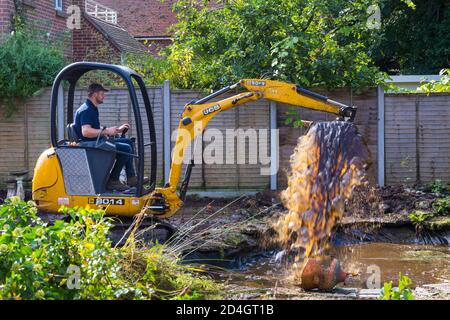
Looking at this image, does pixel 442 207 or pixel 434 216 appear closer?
pixel 434 216

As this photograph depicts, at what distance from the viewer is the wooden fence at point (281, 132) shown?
12.6 meters

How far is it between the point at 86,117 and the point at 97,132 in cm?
25

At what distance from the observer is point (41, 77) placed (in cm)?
1296

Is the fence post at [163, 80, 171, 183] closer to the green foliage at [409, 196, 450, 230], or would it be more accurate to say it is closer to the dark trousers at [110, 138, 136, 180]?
the dark trousers at [110, 138, 136, 180]

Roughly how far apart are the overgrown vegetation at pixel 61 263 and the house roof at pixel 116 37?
1427 centimetres

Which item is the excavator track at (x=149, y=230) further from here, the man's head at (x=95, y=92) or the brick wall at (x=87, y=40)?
the brick wall at (x=87, y=40)

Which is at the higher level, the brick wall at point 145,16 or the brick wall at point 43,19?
the brick wall at point 145,16

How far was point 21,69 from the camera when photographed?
41.5 feet

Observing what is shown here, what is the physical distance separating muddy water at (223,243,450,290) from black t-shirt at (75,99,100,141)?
8.01ft

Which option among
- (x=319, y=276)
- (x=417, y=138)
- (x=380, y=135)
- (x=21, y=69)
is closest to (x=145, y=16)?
(x=21, y=69)

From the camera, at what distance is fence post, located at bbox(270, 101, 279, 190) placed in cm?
1252

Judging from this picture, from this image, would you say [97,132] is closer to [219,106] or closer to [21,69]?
[219,106]

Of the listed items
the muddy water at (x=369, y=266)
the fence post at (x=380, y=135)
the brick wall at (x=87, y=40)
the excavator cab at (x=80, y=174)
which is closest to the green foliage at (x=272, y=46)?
the fence post at (x=380, y=135)

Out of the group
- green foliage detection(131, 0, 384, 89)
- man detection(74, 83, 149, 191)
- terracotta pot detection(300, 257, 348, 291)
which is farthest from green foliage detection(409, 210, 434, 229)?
man detection(74, 83, 149, 191)
